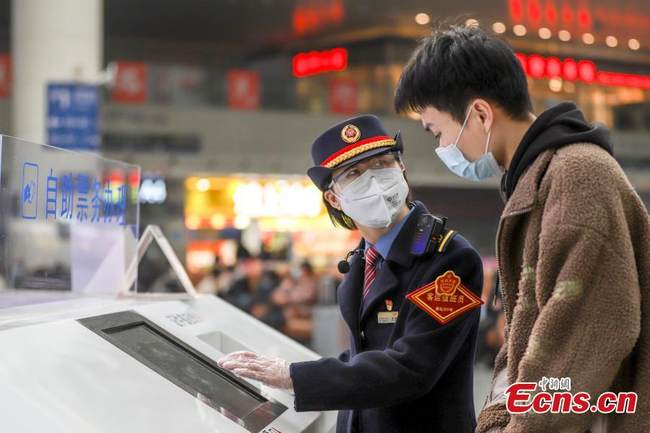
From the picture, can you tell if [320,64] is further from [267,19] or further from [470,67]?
[470,67]

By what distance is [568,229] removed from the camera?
142 centimetres

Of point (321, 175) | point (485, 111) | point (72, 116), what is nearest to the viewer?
point (485, 111)

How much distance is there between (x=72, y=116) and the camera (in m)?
8.98

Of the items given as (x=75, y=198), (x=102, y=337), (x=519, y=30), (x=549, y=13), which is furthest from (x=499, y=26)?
(x=102, y=337)

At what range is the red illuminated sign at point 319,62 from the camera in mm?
17719

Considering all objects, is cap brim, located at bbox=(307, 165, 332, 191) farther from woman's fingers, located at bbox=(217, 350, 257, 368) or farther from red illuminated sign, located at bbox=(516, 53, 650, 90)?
red illuminated sign, located at bbox=(516, 53, 650, 90)

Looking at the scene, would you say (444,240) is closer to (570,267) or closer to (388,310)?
(388,310)

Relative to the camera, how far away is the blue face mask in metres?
1.72

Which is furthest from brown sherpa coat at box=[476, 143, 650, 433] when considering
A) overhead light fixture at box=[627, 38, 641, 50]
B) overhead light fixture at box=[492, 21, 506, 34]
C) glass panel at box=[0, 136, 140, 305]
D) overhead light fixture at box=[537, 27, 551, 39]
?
overhead light fixture at box=[627, 38, 641, 50]

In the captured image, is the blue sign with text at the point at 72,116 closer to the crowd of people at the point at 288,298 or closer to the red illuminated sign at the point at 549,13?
the crowd of people at the point at 288,298

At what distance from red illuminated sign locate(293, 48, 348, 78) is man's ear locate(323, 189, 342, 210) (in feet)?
51.3

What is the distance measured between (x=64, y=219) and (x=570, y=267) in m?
1.47

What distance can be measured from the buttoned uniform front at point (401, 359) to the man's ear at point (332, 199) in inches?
5.2

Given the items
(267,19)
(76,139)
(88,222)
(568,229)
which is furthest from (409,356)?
(267,19)
